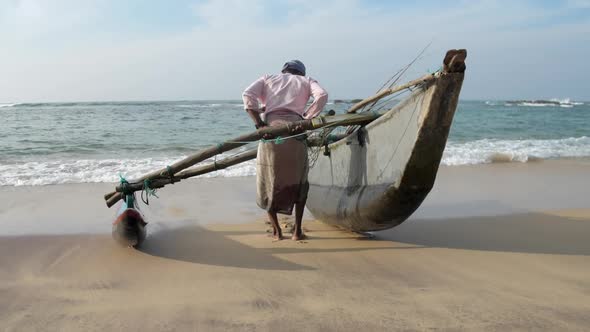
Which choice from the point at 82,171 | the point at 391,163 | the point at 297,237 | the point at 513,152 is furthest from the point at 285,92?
the point at 513,152

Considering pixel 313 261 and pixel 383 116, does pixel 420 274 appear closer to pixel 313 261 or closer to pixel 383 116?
pixel 313 261

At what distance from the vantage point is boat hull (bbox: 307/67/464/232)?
296 cm

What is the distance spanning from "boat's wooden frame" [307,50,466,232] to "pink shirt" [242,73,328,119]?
1.68ft

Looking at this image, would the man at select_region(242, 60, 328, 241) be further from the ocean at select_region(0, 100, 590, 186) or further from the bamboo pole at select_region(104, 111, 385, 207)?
the ocean at select_region(0, 100, 590, 186)

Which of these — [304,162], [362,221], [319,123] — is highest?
[319,123]

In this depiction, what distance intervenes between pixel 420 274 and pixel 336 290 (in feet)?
2.29

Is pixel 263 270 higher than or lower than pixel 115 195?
lower

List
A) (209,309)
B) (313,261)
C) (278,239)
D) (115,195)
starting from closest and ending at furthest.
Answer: (209,309)
(313,261)
(278,239)
(115,195)

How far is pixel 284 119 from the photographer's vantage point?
3.88 metres

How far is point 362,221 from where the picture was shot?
12.4ft

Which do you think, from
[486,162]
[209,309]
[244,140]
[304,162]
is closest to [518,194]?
[486,162]

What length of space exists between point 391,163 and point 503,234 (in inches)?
66.4

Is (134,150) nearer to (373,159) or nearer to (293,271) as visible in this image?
(373,159)

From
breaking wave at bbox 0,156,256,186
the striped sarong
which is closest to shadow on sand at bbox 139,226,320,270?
the striped sarong
